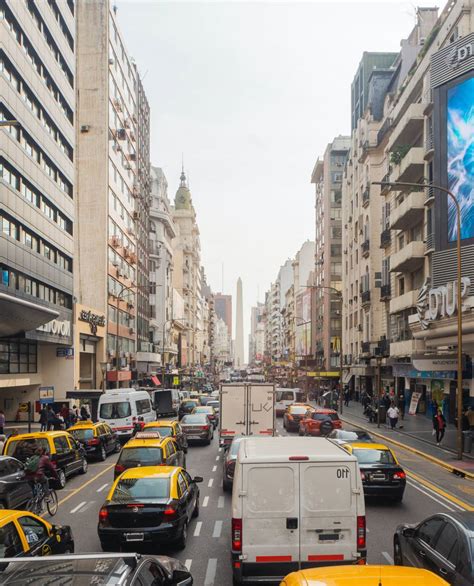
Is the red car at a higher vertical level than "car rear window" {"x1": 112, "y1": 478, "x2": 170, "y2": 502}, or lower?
lower

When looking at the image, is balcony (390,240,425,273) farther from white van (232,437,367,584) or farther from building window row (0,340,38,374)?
white van (232,437,367,584)

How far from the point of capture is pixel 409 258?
1654 inches

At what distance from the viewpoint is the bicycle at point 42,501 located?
50.6 ft

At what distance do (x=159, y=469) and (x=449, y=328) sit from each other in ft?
65.4

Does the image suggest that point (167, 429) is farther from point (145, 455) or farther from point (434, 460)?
point (434, 460)

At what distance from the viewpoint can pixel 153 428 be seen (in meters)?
24.9

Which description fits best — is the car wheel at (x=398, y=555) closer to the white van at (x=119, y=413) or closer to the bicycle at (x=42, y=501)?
the bicycle at (x=42, y=501)

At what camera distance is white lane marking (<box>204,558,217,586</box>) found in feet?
33.1

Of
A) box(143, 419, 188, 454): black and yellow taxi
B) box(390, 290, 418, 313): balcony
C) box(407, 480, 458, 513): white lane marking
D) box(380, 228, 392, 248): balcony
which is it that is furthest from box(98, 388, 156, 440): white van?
box(380, 228, 392, 248): balcony

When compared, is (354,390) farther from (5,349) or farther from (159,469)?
(159,469)

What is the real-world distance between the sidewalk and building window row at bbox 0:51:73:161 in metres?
27.3

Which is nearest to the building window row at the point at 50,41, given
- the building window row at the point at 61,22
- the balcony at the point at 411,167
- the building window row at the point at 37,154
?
the building window row at the point at 61,22

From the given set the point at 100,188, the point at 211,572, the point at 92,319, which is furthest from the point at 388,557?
the point at 100,188

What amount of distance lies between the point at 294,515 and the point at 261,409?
49.7 ft
